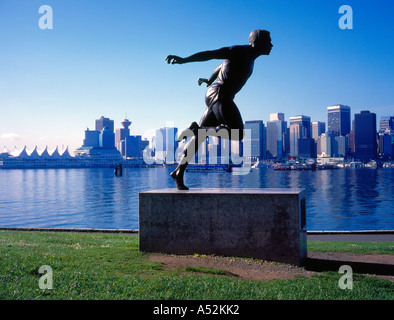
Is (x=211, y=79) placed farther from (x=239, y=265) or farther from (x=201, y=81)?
(x=239, y=265)

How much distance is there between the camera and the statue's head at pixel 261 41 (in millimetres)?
7461

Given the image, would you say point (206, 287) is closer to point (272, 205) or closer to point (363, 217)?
point (272, 205)

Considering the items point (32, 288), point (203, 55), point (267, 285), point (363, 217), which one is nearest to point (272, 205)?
A: point (267, 285)

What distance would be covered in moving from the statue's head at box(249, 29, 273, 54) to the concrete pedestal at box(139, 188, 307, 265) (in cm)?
269

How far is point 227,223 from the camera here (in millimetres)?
6957

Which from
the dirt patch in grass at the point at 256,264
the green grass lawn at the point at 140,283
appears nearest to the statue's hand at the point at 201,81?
the dirt patch in grass at the point at 256,264

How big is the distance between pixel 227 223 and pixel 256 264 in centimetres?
87

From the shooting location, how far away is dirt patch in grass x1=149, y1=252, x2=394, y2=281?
232 inches

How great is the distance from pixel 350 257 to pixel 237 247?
94.1 inches

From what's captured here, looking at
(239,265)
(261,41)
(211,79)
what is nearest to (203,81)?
(211,79)

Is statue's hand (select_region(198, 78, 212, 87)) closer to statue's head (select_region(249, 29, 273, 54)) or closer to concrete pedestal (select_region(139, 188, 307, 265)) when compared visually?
statue's head (select_region(249, 29, 273, 54))

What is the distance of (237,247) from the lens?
6887 millimetres
